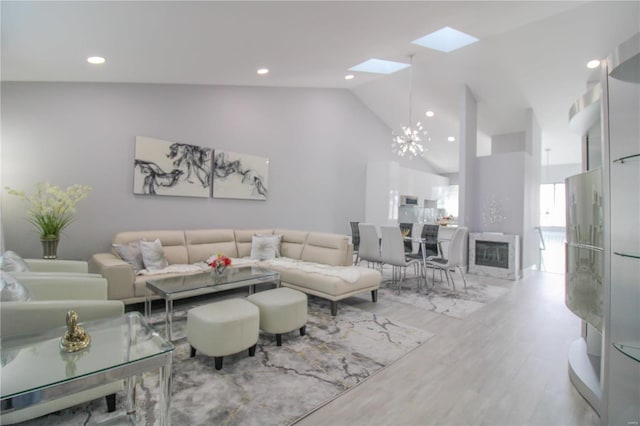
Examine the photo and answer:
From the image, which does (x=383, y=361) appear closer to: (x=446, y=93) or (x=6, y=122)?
(x=6, y=122)

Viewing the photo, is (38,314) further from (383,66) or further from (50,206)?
(383,66)

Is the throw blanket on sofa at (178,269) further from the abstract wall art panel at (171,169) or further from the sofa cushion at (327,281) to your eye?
the abstract wall art panel at (171,169)

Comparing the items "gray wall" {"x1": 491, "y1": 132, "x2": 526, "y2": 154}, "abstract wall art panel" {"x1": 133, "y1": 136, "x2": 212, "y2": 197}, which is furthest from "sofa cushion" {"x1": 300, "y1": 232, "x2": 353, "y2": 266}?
"gray wall" {"x1": 491, "y1": 132, "x2": 526, "y2": 154}

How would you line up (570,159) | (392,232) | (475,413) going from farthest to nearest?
(570,159), (392,232), (475,413)

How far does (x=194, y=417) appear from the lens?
1.70 m

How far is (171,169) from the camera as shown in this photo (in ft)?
14.9

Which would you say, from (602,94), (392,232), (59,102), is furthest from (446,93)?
(59,102)

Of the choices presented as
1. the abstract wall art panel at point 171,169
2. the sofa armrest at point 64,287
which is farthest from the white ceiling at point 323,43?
the sofa armrest at point 64,287

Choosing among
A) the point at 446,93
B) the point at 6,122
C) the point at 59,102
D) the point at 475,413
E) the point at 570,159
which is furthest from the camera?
the point at 570,159

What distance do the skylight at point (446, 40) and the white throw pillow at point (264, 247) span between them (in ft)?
13.3

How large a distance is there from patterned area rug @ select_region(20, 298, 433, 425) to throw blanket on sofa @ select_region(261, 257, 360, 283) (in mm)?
626

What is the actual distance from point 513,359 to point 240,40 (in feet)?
13.5

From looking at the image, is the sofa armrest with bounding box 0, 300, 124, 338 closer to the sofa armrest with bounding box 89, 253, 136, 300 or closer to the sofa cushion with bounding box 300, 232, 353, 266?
the sofa armrest with bounding box 89, 253, 136, 300

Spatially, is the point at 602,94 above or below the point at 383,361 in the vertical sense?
above
